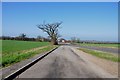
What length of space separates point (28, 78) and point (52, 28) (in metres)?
76.9

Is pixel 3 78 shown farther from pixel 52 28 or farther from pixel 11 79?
pixel 52 28

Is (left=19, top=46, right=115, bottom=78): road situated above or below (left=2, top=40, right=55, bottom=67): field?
below

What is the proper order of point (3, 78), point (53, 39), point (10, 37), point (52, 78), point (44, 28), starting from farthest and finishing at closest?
point (10, 37) → point (53, 39) → point (44, 28) → point (52, 78) → point (3, 78)

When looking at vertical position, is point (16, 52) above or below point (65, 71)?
above

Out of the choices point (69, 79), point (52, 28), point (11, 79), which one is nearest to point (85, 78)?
point (69, 79)

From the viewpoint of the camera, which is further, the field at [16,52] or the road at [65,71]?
the field at [16,52]

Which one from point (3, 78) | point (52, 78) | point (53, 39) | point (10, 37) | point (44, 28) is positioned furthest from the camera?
point (10, 37)

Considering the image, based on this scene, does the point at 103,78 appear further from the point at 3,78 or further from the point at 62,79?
the point at 3,78

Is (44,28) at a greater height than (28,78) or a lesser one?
greater

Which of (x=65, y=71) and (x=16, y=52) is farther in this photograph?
(x=16, y=52)

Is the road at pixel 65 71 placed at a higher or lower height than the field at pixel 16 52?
lower

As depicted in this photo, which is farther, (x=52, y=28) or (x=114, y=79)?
(x=52, y=28)

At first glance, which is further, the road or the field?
the field

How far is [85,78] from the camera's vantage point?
10430 mm
